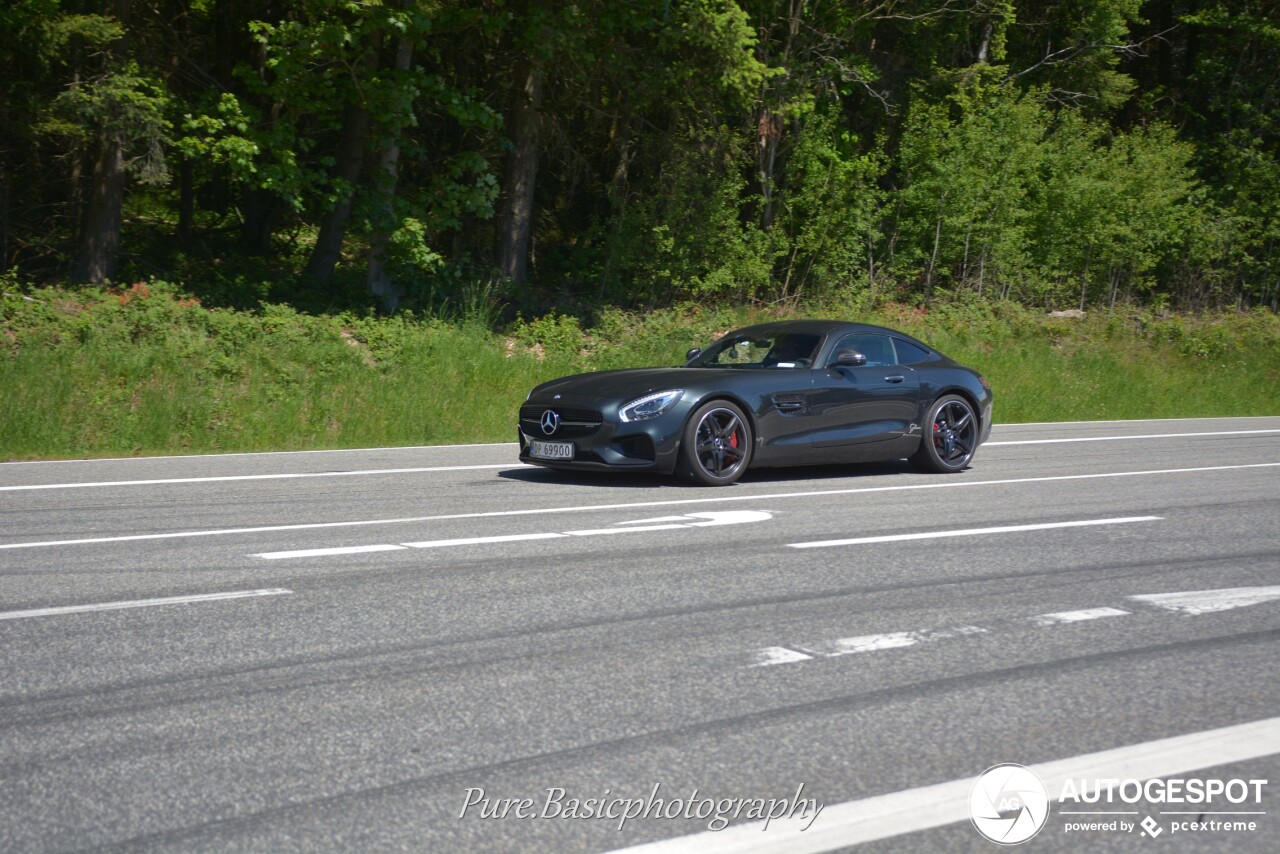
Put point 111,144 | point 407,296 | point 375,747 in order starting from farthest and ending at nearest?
point 407,296 → point 111,144 → point 375,747

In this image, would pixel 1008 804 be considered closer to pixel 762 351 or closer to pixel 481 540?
pixel 481 540

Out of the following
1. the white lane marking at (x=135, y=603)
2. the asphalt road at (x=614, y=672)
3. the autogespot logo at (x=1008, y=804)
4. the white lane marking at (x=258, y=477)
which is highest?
the autogespot logo at (x=1008, y=804)

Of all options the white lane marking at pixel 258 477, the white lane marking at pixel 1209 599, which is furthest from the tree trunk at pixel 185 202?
the white lane marking at pixel 1209 599

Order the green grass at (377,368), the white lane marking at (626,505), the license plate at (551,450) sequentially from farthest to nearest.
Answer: the green grass at (377,368)
the license plate at (551,450)
the white lane marking at (626,505)

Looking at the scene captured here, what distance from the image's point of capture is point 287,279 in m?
23.1

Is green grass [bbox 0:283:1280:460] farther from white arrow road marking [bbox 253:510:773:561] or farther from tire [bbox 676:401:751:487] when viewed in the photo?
white arrow road marking [bbox 253:510:773:561]

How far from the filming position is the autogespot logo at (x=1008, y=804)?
3.42 metres

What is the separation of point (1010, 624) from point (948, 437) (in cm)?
665

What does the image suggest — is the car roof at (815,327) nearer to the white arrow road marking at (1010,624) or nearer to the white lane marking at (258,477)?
the white lane marking at (258,477)

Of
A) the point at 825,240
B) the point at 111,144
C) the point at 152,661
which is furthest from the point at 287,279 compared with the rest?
the point at 152,661

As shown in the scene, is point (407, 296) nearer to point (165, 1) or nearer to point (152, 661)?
point (165, 1)

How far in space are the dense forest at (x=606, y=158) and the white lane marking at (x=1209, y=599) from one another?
16.1 meters

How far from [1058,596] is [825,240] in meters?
22.5

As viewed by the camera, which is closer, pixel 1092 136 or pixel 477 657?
pixel 477 657
